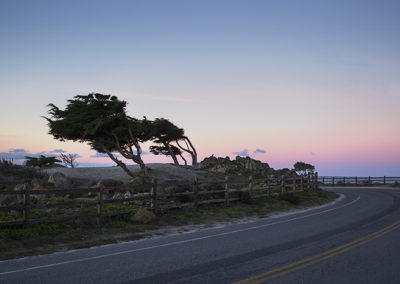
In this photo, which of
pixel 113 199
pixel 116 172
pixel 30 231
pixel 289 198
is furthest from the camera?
pixel 116 172

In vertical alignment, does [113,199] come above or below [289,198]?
above

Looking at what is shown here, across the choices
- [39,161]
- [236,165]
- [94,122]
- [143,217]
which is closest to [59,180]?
[94,122]

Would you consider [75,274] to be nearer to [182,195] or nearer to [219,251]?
[219,251]

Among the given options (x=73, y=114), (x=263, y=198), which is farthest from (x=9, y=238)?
(x=73, y=114)

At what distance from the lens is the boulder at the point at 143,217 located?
1500cm

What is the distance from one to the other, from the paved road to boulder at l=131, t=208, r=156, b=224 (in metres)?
2.87

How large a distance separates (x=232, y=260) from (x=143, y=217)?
7234mm

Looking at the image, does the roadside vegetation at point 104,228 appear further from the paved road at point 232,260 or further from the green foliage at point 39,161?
the green foliage at point 39,161

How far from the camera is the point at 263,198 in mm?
24953

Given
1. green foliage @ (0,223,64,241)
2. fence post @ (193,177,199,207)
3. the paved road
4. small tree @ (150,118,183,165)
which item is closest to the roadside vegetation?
green foliage @ (0,223,64,241)

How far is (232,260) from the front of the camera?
8.59 meters

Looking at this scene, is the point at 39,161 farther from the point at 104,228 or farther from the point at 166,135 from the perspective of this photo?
the point at 104,228

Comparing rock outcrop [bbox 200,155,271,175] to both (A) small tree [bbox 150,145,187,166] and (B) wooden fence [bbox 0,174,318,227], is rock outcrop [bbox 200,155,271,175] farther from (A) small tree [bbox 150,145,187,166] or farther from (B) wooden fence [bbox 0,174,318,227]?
(B) wooden fence [bbox 0,174,318,227]

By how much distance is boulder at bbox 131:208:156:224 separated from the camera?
591 inches
